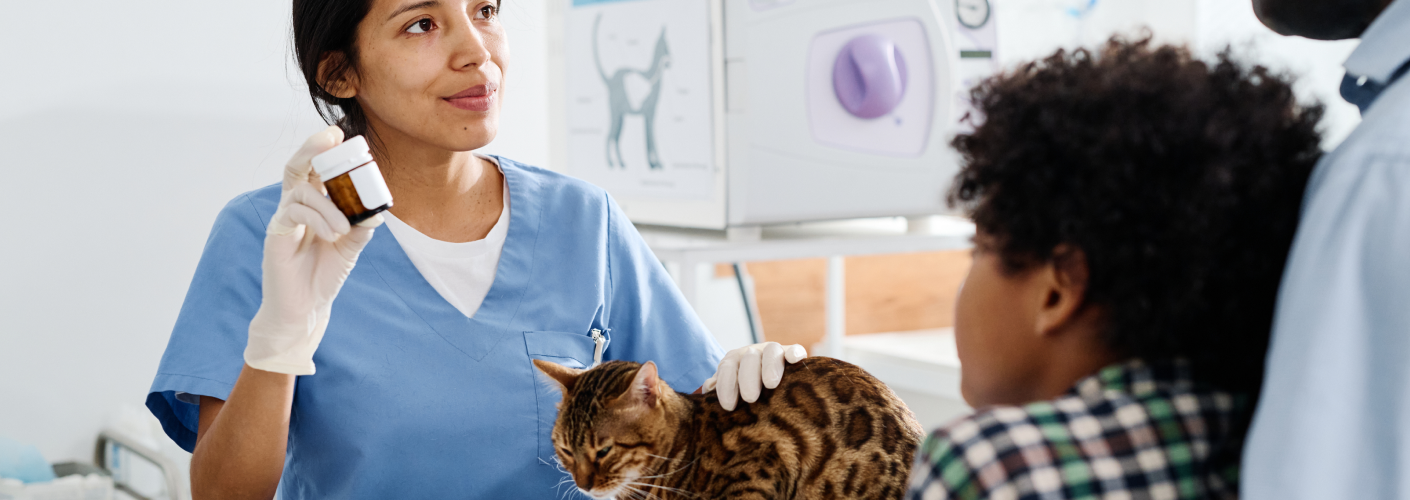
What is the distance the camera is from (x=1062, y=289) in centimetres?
54

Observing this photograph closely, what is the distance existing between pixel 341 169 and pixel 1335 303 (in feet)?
2.04

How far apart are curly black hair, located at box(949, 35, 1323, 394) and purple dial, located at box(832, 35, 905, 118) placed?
1.16 meters

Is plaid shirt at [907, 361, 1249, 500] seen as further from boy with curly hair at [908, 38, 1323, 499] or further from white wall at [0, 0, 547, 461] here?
white wall at [0, 0, 547, 461]

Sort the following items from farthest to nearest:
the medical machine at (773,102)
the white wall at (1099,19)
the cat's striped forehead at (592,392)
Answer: the white wall at (1099,19) → the medical machine at (773,102) → the cat's striped forehead at (592,392)

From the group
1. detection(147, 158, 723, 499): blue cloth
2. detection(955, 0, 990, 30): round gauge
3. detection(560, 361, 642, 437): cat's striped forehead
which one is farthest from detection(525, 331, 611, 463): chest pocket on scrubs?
detection(955, 0, 990, 30): round gauge

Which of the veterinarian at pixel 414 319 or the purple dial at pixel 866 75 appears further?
the purple dial at pixel 866 75

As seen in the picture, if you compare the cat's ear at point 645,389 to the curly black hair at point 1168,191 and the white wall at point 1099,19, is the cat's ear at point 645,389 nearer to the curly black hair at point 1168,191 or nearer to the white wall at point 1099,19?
the curly black hair at point 1168,191

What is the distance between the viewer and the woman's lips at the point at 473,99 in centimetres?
102

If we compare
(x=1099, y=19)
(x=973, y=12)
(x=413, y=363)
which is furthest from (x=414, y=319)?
(x=1099, y=19)

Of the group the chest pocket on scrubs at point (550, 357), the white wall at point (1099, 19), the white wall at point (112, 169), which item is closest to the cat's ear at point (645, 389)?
the chest pocket on scrubs at point (550, 357)

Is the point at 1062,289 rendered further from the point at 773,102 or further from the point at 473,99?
the point at 773,102

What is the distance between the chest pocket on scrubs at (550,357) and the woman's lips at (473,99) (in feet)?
0.82

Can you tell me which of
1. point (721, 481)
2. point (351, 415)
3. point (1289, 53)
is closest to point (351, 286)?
→ point (351, 415)

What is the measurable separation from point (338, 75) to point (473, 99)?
6.3 inches
